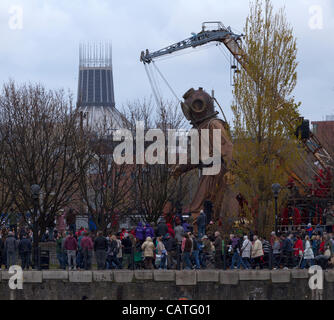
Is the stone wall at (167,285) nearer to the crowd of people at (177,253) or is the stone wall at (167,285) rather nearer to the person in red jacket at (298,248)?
the crowd of people at (177,253)

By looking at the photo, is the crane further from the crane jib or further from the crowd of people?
the crowd of people

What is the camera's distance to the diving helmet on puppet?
53.1 meters

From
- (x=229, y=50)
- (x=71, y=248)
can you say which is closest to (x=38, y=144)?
(x=71, y=248)

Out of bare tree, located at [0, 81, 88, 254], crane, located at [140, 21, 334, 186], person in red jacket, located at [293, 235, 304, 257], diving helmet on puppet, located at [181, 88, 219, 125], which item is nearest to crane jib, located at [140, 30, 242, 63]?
crane, located at [140, 21, 334, 186]

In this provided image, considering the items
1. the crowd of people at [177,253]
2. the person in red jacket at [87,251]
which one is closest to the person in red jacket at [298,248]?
the crowd of people at [177,253]

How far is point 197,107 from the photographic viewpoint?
53125 millimetres

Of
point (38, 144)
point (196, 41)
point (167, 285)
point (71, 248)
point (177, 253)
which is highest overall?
point (196, 41)

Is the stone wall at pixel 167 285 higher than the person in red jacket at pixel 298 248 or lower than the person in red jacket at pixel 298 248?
lower

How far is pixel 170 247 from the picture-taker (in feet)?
116

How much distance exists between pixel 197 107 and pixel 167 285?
20.8m

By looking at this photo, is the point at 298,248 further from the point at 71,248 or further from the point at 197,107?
the point at 197,107

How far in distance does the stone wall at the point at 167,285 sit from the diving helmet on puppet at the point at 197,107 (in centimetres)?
2033

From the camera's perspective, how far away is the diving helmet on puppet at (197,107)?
53.1 m
